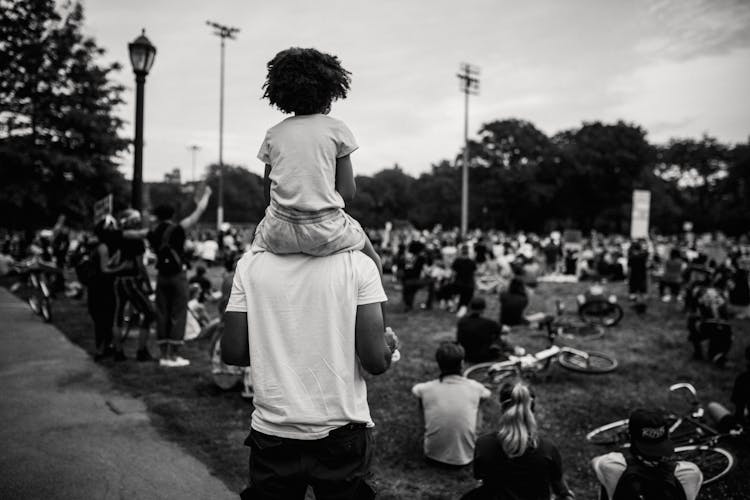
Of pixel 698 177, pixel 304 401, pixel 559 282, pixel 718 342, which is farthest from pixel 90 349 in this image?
pixel 698 177

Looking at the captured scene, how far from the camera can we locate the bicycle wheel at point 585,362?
809 centimetres

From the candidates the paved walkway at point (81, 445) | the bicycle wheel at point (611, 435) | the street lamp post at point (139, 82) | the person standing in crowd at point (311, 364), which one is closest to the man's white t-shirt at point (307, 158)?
the person standing in crowd at point (311, 364)

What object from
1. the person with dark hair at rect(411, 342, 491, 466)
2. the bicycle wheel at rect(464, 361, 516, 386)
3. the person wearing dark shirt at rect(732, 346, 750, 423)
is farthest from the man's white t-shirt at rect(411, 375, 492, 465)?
the person wearing dark shirt at rect(732, 346, 750, 423)

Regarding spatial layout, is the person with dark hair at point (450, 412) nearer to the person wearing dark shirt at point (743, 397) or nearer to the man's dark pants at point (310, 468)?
the person wearing dark shirt at point (743, 397)

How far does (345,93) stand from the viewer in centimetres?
189

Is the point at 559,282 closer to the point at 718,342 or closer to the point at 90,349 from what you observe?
the point at 718,342

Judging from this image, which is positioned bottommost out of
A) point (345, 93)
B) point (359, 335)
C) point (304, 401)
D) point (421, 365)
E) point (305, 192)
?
point (421, 365)

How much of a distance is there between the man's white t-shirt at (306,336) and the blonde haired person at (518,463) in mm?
1821

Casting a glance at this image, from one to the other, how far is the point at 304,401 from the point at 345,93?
108 centimetres

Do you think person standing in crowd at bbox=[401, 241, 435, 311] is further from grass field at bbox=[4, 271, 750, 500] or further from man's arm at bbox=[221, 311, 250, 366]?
man's arm at bbox=[221, 311, 250, 366]

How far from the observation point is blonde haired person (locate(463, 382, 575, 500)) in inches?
126

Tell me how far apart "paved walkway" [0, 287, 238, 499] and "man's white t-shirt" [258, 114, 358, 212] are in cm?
284

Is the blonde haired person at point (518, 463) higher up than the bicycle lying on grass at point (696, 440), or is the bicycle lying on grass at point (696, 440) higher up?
the blonde haired person at point (518, 463)

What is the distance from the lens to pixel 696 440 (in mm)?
5074
